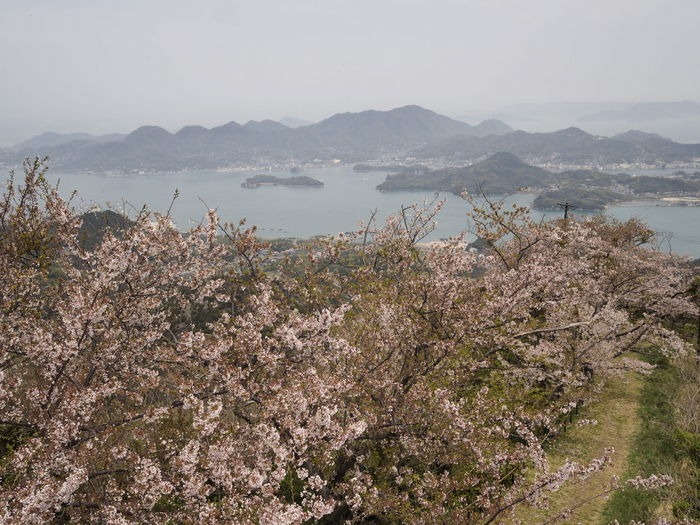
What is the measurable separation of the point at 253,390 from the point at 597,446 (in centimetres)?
1055

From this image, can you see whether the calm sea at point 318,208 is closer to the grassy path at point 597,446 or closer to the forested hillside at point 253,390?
the grassy path at point 597,446

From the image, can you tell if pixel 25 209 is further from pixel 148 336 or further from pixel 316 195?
pixel 316 195

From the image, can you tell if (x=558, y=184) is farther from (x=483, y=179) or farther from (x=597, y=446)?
(x=597, y=446)

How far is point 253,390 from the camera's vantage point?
588 cm

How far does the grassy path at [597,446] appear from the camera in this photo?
8.71 m

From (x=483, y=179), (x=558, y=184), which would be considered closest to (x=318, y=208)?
(x=483, y=179)

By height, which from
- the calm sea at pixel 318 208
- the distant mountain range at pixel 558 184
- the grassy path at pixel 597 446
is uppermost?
the distant mountain range at pixel 558 184

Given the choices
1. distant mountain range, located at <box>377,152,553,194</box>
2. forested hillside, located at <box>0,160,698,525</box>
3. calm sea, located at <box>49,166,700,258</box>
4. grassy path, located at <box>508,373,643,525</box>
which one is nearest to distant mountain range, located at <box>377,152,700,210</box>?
distant mountain range, located at <box>377,152,553,194</box>

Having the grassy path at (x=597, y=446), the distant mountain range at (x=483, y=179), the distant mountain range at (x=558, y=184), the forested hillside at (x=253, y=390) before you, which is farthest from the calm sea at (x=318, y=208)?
the forested hillside at (x=253, y=390)

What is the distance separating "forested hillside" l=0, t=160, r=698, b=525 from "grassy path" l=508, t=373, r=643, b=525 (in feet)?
2.12

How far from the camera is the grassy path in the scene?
8711mm

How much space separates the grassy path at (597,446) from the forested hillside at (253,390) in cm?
65

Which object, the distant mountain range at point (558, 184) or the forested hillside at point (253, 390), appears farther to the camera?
the distant mountain range at point (558, 184)

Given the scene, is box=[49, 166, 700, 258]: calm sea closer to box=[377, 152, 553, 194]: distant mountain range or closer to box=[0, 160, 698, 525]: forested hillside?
box=[377, 152, 553, 194]: distant mountain range
